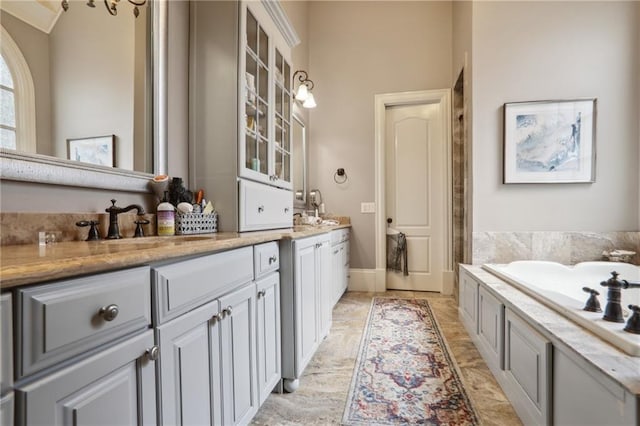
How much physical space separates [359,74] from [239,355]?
3634 mm

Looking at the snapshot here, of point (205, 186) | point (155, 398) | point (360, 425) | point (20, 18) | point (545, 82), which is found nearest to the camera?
point (155, 398)

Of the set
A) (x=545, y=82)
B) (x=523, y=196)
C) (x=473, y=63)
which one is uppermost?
(x=473, y=63)

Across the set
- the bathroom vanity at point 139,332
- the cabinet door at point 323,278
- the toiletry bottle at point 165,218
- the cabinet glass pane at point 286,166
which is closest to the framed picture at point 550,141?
the cabinet door at point 323,278

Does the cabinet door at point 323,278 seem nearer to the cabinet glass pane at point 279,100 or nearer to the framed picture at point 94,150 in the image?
the cabinet glass pane at point 279,100

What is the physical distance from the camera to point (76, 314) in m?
0.59

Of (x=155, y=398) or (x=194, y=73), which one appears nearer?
(x=155, y=398)

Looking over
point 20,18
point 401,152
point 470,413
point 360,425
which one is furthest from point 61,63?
point 401,152

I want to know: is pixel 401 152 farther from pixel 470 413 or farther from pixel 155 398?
pixel 155 398

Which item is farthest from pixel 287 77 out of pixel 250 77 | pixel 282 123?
pixel 250 77

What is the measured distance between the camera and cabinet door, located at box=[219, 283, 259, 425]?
111 cm

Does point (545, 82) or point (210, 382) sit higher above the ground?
point (545, 82)

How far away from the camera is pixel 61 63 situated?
106cm

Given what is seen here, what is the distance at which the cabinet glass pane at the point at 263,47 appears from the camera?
6.57 feet

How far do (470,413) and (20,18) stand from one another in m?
2.27
